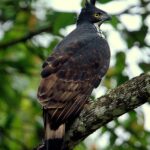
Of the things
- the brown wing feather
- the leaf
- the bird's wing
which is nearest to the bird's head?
the leaf

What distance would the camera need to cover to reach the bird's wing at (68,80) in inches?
270

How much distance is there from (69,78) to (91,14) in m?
1.63

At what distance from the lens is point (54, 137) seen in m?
6.76

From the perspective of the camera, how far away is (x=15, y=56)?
35.9 ft

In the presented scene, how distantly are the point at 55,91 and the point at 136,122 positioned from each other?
288 centimetres

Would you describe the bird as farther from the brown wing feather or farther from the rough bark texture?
the rough bark texture

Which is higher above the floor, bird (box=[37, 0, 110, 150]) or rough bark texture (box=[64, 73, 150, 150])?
rough bark texture (box=[64, 73, 150, 150])

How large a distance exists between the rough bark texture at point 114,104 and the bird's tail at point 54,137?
0.13 m

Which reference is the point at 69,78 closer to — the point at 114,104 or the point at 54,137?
the point at 54,137

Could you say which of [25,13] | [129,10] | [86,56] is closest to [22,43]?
[25,13]

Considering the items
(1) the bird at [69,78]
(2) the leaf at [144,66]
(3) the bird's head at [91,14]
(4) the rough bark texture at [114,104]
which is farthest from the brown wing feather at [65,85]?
(2) the leaf at [144,66]

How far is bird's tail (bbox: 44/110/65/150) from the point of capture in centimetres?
673

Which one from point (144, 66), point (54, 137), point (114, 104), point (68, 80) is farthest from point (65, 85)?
point (144, 66)

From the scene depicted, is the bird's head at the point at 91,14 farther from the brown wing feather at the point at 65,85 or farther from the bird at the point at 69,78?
the brown wing feather at the point at 65,85
